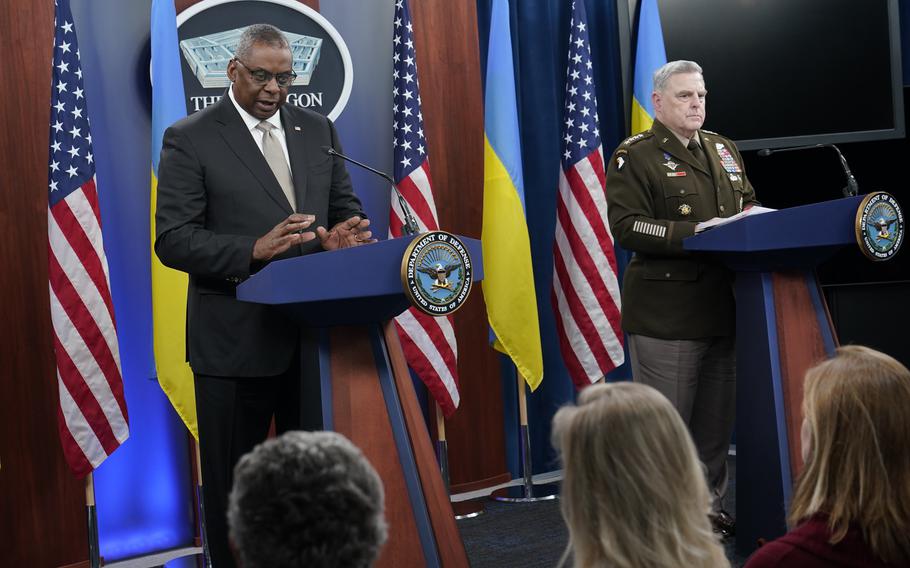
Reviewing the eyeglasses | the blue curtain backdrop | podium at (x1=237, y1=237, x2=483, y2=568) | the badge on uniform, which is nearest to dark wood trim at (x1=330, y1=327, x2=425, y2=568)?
podium at (x1=237, y1=237, x2=483, y2=568)

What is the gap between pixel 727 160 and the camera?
142 inches

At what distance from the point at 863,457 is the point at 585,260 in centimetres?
300

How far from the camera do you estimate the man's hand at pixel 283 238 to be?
2.30 metres

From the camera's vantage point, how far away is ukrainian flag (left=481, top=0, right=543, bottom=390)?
4.38 m

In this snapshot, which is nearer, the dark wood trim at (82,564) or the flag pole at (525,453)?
the dark wood trim at (82,564)

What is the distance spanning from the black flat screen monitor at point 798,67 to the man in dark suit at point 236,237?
2803mm

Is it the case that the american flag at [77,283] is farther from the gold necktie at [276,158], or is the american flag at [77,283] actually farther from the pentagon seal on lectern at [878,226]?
the pentagon seal on lectern at [878,226]

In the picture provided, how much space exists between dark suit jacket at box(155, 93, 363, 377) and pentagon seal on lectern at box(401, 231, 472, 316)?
1.58 feet

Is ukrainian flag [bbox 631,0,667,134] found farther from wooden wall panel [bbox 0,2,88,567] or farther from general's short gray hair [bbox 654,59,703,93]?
wooden wall panel [bbox 0,2,88,567]

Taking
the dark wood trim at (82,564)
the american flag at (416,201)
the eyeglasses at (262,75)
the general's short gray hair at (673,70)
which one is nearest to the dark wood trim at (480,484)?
the american flag at (416,201)

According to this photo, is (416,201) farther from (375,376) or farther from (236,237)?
(375,376)

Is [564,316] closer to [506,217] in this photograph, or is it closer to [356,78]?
[506,217]

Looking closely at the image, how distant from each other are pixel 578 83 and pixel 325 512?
3.80 meters

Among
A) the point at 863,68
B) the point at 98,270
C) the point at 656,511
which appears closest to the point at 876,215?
the point at 656,511
